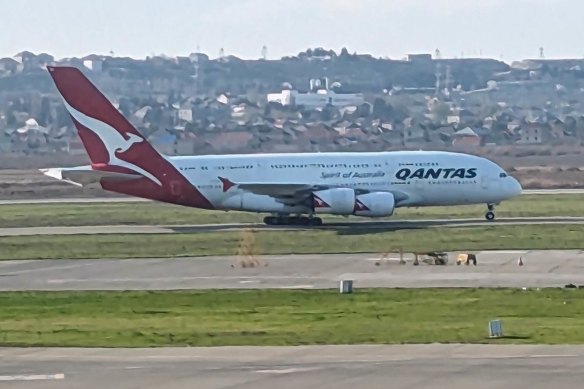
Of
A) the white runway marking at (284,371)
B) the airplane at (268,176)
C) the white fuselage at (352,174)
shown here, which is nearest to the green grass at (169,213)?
the airplane at (268,176)

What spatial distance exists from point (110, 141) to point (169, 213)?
1164cm

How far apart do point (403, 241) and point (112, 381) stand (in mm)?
32611

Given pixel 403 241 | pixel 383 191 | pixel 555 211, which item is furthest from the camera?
pixel 555 211

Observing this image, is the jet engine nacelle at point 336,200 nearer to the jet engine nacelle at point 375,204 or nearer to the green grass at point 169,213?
the jet engine nacelle at point 375,204

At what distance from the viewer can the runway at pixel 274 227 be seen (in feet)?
207

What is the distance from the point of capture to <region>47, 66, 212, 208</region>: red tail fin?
209 feet

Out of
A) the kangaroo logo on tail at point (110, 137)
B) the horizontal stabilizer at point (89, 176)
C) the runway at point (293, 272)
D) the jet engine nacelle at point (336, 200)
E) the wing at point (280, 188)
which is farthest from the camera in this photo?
the wing at point (280, 188)

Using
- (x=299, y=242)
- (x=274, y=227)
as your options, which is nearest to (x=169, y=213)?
Result: (x=274, y=227)

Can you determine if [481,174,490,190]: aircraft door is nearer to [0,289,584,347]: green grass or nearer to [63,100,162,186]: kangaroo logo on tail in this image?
[63,100,162,186]: kangaroo logo on tail

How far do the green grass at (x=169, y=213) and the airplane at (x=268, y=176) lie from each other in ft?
12.3

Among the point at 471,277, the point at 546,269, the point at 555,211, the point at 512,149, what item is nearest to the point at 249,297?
the point at 471,277

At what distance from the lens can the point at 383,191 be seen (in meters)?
64.6

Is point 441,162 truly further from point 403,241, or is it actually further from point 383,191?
point 403,241

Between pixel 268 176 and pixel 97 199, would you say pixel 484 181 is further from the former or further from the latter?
pixel 97 199
